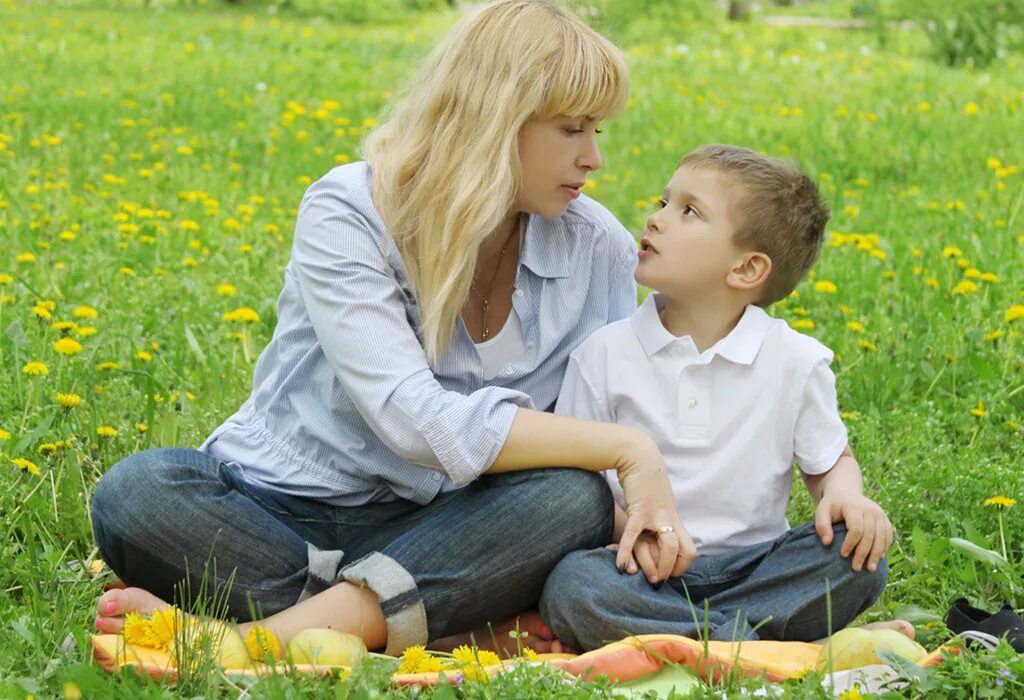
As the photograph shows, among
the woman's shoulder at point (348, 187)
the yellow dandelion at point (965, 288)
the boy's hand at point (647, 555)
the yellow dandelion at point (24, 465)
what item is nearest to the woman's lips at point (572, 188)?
the woman's shoulder at point (348, 187)

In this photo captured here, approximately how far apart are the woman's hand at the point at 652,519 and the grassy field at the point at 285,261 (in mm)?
413

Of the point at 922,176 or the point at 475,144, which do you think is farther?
Answer: the point at 922,176

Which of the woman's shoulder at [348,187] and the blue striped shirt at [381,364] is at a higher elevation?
the woman's shoulder at [348,187]

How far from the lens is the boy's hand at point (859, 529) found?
222 cm

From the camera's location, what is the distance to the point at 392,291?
2365 mm

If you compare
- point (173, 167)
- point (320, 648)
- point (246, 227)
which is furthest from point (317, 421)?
point (173, 167)

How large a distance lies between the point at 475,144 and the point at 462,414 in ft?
1.62

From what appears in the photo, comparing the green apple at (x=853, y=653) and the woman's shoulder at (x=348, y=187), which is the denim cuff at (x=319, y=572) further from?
the green apple at (x=853, y=653)

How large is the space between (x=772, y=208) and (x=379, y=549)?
950mm

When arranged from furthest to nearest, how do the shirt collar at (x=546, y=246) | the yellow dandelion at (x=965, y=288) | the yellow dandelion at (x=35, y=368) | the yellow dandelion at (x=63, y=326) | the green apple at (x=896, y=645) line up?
the yellow dandelion at (x=965, y=288), the yellow dandelion at (x=63, y=326), the yellow dandelion at (x=35, y=368), the shirt collar at (x=546, y=246), the green apple at (x=896, y=645)

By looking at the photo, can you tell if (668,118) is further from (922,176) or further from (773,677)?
(773,677)

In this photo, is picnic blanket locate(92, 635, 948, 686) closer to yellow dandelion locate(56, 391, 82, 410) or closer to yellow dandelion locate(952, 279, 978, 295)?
yellow dandelion locate(56, 391, 82, 410)

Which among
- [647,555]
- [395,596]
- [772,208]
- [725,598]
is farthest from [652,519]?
[772,208]

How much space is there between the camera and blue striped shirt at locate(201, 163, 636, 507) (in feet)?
7.40
